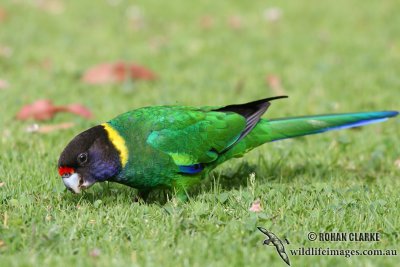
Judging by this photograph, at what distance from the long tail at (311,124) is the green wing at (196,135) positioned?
0.99 ft

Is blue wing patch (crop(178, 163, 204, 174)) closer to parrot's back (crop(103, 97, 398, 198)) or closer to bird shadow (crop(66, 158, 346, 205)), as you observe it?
parrot's back (crop(103, 97, 398, 198))

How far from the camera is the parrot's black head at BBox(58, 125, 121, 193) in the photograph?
370 centimetres

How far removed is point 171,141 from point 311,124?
3.59 ft

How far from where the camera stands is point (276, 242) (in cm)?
331

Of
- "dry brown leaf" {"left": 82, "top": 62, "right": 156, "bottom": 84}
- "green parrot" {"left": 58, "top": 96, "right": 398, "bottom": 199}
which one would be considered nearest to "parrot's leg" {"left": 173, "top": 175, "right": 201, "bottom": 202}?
"green parrot" {"left": 58, "top": 96, "right": 398, "bottom": 199}

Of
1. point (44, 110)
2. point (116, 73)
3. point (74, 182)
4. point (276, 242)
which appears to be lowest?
point (276, 242)

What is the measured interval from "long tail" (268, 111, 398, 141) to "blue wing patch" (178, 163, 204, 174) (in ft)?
2.10

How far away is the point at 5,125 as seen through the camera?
5332mm

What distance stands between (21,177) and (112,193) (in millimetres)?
621

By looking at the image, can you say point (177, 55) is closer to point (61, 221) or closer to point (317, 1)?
point (317, 1)

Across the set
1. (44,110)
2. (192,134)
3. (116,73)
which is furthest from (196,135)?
(116,73)

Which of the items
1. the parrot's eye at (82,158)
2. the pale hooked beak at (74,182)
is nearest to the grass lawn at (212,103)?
the pale hooked beak at (74,182)

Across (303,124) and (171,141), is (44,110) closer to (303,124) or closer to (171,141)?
(171,141)

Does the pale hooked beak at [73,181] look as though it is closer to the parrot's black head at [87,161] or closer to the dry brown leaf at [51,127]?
the parrot's black head at [87,161]
